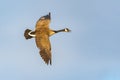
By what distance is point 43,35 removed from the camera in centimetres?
4825

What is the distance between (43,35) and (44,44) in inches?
46.5

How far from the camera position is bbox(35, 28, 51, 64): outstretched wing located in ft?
150

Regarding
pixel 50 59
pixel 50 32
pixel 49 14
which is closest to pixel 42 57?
pixel 50 59

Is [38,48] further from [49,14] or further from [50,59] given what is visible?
[49,14]

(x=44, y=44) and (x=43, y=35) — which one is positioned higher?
(x=43, y=35)

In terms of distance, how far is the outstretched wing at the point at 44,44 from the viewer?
45.9 m

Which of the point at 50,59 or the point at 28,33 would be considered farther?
the point at 28,33

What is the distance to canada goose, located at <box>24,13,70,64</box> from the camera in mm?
46272

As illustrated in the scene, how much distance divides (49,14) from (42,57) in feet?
27.0

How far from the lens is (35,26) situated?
164ft

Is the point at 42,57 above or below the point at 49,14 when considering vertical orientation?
below

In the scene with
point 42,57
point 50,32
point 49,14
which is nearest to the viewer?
point 42,57

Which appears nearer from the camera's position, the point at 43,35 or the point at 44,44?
the point at 44,44

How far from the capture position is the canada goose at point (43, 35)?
4627 centimetres
